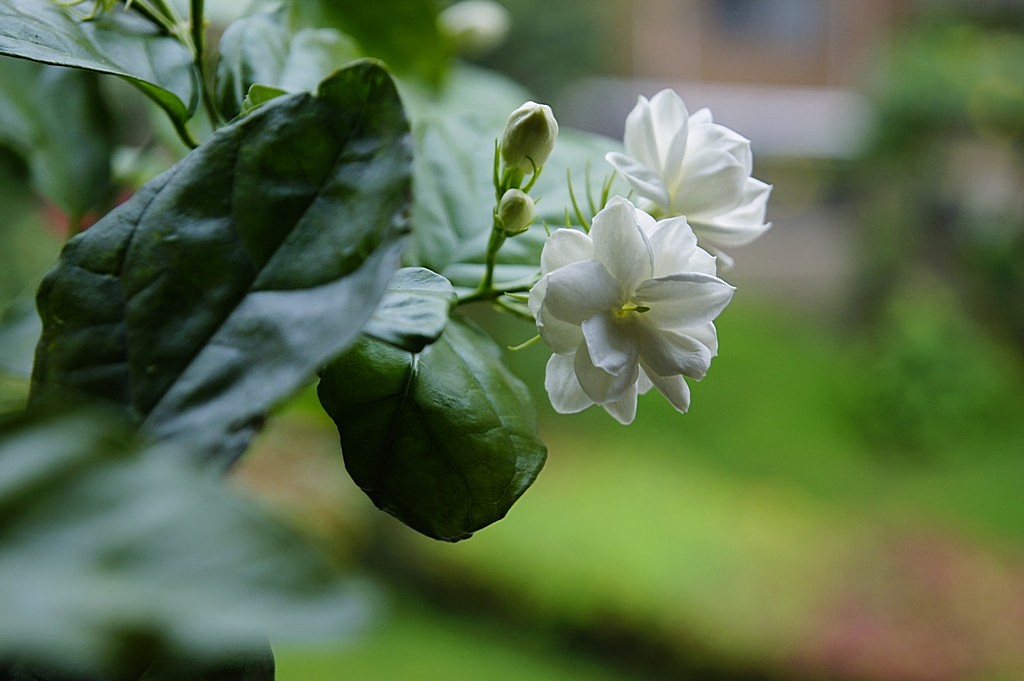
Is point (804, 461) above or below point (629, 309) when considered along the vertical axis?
below

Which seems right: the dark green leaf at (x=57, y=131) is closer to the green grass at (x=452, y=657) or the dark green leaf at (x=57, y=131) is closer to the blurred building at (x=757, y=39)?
the green grass at (x=452, y=657)

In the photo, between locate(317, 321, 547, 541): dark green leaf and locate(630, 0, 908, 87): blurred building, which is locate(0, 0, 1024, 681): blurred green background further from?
locate(317, 321, 547, 541): dark green leaf

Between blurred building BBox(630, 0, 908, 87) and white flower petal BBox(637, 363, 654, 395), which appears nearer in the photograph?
white flower petal BBox(637, 363, 654, 395)

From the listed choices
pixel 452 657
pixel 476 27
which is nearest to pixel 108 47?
pixel 476 27

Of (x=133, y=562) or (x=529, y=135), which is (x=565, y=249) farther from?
(x=133, y=562)

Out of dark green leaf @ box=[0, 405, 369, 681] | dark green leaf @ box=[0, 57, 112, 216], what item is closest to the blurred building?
dark green leaf @ box=[0, 57, 112, 216]

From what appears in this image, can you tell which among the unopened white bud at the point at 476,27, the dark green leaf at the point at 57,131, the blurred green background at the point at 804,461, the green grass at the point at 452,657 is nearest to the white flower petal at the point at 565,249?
the dark green leaf at the point at 57,131
